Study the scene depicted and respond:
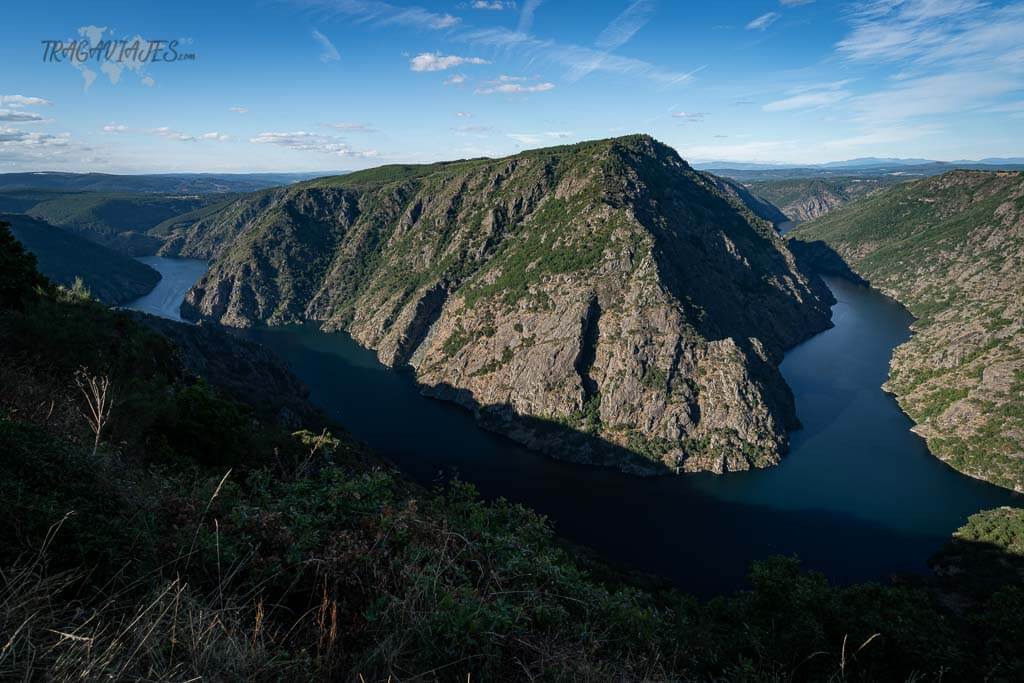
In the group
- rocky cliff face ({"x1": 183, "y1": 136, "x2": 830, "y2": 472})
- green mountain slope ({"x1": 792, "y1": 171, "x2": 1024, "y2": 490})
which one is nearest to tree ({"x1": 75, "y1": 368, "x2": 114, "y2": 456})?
rocky cliff face ({"x1": 183, "y1": 136, "x2": 830, "y2": 472})

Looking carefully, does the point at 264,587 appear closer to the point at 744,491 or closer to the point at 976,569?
the point at 976,569

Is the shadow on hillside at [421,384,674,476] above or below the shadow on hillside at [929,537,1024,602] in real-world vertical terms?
below

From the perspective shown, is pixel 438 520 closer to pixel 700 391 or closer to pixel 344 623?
pixel 344 623

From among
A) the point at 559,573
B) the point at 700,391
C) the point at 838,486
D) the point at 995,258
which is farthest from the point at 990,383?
the point at 559,573

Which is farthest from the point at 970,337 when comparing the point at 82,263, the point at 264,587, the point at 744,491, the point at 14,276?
the point at 82,263

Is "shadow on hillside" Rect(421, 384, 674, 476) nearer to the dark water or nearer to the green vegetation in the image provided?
the dark water
